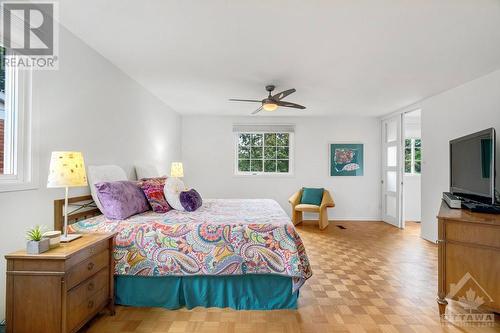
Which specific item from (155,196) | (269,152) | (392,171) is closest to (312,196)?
(269,152)

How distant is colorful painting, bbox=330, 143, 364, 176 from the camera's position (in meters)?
5.74

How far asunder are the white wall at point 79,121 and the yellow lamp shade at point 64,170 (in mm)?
344

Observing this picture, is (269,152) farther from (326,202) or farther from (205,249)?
(205,249)

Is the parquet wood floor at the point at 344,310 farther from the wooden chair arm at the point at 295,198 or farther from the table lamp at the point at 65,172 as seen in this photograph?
the wooden chair arm at the point at 295,198

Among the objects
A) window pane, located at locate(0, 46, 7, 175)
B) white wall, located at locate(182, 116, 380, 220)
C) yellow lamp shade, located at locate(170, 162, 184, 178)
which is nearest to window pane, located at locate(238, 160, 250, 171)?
white wall, located at locate(182, 116, 380, 220)

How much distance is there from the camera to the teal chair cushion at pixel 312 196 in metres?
5.24

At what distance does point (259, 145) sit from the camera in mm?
5875

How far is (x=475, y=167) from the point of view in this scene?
248 cm

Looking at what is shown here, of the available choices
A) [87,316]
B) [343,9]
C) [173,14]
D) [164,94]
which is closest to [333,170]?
[164,94]

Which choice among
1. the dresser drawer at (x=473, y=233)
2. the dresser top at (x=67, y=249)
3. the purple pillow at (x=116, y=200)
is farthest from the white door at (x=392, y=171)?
the dresser top at (x=67, y=249)

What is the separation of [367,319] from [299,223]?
10.8ft

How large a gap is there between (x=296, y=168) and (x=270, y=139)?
0.90 meters

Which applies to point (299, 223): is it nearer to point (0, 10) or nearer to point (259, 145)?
point (259, 145)

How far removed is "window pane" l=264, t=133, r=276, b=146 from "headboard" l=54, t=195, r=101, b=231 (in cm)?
393
